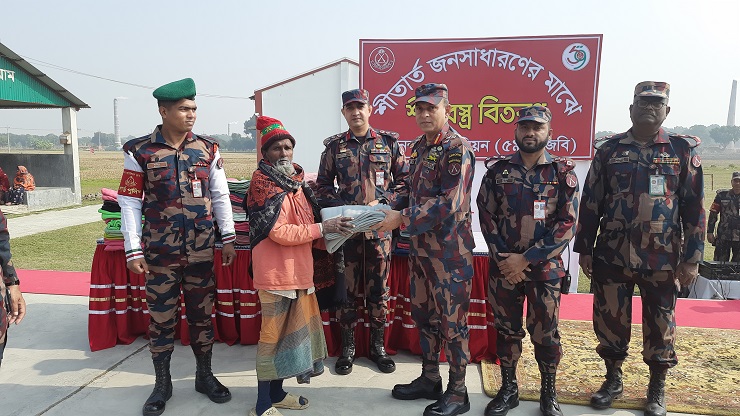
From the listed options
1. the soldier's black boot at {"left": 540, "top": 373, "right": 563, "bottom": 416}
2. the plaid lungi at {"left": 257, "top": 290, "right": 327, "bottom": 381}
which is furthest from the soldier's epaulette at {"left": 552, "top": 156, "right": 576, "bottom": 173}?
the plaid lungi at {"left": 257, "top": 290, "right": 327, "bottom": 381}

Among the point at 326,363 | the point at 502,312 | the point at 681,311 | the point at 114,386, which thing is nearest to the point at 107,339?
the point at 114,386

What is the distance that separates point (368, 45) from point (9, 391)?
5374 millimetres

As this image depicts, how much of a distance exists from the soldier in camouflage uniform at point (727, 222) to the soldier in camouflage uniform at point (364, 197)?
659 cm

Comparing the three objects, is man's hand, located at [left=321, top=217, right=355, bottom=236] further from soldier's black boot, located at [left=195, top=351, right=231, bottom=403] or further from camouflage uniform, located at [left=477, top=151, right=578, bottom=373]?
soldier's black boot, located at [left=195, top=351, right=231, bottom=403]

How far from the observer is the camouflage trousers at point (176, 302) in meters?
2.96

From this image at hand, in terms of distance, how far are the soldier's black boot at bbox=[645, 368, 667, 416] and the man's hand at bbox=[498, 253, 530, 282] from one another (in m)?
1.11

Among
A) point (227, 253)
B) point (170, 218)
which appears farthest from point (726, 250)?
point (170, 218)

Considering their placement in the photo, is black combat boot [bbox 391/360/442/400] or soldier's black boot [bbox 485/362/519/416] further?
black combat boot [bbox 391/360/442/400]

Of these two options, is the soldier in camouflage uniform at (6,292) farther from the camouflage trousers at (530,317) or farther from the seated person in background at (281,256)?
the camouflage trousers at (530,317)

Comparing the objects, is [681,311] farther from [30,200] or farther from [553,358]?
[30,200]

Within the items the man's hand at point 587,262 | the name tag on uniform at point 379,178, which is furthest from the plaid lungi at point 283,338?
the man's hand at point 587,262

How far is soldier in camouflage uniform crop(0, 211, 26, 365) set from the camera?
7.41 feet

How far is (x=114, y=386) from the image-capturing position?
3338 millimetres

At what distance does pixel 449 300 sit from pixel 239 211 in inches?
81.9
